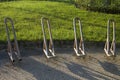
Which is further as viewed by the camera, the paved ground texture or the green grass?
the green grass

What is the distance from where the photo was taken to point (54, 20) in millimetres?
12320

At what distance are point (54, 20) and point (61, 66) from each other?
13.0 feet

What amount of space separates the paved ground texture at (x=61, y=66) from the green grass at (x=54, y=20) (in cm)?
88

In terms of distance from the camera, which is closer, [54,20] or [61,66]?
[61,66]

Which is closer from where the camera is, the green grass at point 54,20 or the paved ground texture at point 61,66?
the paved ground texture at point 61,66

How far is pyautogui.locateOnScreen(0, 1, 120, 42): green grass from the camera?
10.6m

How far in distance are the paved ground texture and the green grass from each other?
2.90 feet

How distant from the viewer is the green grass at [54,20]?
10.6 metres

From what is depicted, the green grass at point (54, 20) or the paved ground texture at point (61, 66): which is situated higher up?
the green grass at point (54, 20)

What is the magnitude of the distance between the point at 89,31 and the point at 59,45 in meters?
1.53

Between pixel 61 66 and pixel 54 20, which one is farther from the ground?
pixel 54 20

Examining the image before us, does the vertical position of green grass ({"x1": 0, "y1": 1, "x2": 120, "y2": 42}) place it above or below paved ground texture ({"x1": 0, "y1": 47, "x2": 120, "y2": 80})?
above

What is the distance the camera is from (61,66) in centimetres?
865

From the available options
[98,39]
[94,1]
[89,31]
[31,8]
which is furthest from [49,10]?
[98,39]
